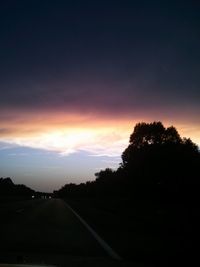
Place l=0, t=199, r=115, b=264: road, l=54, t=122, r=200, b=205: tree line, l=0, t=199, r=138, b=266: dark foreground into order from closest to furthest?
l=0, t=199, r=138, b=266: dark foreground < l=0, t=199, r=115, b=264: road < l=54, t=122, r=200, b=205: tree line

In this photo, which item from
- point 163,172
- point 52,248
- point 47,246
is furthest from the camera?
point 163,172

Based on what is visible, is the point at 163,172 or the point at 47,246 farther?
the point at 163,172

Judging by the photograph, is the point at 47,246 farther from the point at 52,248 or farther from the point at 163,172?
the point at 163,172

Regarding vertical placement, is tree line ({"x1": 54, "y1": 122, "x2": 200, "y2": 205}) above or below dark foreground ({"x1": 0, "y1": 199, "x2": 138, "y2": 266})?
above

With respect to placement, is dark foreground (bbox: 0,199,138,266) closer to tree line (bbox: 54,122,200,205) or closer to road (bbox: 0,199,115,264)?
road (bbox: 0,199,115,264)

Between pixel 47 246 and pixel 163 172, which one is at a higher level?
pixel 163 172

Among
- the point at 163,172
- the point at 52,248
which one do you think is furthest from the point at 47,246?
the point at 163,172

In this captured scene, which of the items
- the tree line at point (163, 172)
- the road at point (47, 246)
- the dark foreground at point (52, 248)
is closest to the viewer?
the dark foreground at point (52, 248)

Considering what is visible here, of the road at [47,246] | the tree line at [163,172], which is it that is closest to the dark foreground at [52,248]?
the road at [47,246]

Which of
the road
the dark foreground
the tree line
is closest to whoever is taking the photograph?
the dark foreground

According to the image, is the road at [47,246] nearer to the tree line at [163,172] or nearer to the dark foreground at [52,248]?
the dark foreground at [52,248]

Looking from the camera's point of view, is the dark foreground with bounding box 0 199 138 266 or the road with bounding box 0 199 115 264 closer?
the dark foreground with bounding box 0 199 138 266

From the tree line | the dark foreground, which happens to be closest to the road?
the dark foreground

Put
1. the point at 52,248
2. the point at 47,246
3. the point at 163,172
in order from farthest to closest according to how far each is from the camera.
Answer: the point at 163,172
the point at 47,246
the point at 52,248
